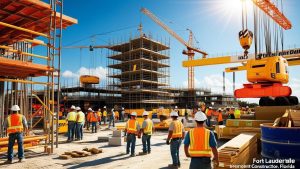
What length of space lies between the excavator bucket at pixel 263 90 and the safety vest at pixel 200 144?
299 inches

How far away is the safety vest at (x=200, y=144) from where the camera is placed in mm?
5289

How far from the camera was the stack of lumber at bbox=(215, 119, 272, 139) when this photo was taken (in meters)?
10.3

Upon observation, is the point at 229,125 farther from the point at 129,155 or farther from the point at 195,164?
the point at 195,164

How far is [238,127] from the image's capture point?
11.3 m

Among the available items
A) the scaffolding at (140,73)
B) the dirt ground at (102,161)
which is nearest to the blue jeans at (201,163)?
the dirt ground at (102,161)

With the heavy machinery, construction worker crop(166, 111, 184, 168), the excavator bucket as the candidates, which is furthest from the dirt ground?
the heavy machinery

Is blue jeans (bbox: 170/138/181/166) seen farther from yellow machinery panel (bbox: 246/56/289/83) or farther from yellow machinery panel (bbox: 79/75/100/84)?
yellow machinery panel (bbox: 79/75/100/84)

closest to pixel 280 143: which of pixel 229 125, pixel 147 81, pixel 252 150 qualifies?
pixel 252 150

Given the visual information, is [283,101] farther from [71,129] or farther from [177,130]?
[71,129]

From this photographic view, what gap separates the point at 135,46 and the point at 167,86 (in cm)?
1323

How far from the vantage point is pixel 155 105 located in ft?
194

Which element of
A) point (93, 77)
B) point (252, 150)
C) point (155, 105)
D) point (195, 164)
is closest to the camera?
point (195, 164)

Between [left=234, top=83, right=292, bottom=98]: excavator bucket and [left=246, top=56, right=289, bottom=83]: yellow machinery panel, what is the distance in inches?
10.8

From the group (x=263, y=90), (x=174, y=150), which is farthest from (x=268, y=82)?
(x=174, y=150)
